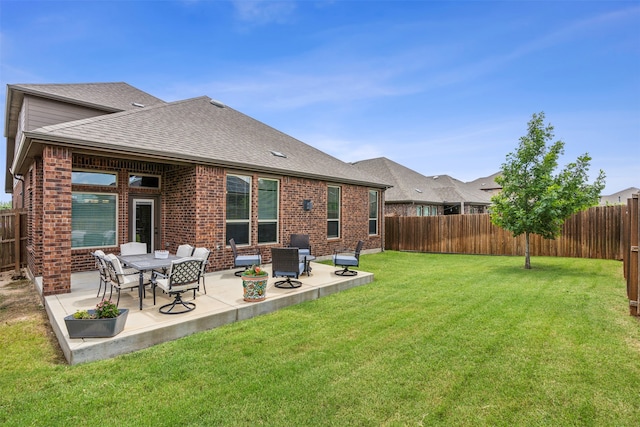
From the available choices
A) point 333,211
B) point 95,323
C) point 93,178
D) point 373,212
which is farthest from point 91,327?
point 373,212

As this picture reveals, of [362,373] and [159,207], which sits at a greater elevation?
[159,207]

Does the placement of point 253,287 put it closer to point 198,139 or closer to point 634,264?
point 198,139

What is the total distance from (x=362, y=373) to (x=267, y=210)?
7.18m

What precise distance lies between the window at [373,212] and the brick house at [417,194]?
6335 millimetres

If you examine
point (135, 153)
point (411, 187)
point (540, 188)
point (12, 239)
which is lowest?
point (12, 239)

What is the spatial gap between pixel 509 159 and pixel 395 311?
316 inches

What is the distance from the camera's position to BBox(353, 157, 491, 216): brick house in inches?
842

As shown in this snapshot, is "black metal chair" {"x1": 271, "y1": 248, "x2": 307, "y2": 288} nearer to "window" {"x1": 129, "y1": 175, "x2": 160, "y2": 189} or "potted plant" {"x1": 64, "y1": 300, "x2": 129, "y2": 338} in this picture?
"potted plant" {"x1": 64, "y1": 300, "x2": 129, "y2": 338}

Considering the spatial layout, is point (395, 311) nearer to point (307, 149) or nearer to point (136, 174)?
point (136, 174)

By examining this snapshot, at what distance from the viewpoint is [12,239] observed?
9.49 m

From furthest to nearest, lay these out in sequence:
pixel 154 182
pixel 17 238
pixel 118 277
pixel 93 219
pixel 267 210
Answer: pixel 267 210
pixel 17 238
pixel 154 182
pixel 93 219
pixel 118 277

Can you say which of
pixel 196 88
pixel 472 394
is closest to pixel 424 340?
pixel 472 394

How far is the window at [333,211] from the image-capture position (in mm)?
12383

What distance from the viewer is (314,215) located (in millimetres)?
11578
